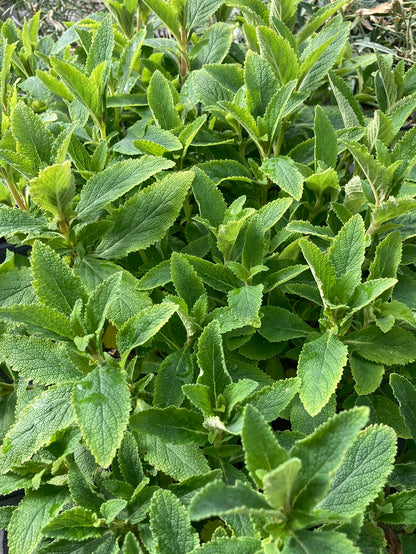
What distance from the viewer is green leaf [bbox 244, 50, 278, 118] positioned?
114cm

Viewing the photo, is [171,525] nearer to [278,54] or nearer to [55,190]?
[55,190]

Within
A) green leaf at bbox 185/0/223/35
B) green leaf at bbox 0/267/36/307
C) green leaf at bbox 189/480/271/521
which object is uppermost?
green leaf at bbox 185/0/223/35

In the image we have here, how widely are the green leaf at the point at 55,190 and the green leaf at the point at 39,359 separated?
0.83ft

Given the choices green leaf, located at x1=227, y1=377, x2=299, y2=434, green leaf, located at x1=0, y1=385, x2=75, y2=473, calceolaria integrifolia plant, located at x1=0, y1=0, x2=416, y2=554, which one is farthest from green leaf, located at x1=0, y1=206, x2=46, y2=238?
green leaf, located at x1=227, y1=377, x2=299, y2=434

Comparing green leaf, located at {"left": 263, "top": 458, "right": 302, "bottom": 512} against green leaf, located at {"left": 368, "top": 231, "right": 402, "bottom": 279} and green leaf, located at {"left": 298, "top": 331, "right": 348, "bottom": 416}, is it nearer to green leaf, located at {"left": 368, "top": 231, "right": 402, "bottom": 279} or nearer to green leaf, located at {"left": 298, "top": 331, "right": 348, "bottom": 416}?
green leaf, located at {"left": 298, "top": 331, "right": 348, "bottom": 416}

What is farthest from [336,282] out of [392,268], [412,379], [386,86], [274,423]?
[386,86]

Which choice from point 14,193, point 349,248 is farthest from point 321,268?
point 14,193

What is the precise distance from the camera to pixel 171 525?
0.77m

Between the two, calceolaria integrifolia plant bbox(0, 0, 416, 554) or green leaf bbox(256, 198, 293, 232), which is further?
green leaf bbox(256, 198, 293, 232)

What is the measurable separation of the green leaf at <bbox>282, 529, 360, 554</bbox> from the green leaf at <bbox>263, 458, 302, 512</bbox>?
0.16ft

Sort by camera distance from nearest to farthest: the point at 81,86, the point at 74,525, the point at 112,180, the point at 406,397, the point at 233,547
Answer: the point at 233,547
the point at 74,525
the point at 406,397
the point at 112,180
the point at 81,86

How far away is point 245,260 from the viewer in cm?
101

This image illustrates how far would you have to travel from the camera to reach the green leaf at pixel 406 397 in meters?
0.93

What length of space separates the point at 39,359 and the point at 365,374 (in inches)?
23.2
